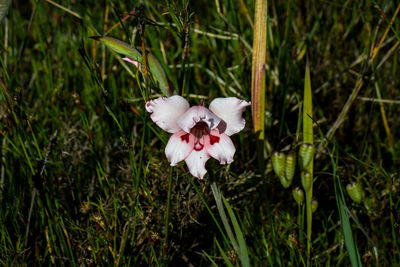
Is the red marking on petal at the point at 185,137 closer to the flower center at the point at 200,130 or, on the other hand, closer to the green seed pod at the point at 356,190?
the flower center at the point at 200,130

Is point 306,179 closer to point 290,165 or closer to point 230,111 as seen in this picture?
point 290,165

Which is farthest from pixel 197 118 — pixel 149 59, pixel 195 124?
pixel 149 59

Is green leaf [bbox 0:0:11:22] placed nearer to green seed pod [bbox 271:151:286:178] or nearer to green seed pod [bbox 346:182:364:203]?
green seed pod [bbox 271:151:286:178]

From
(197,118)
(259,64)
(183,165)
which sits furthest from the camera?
(183,165)

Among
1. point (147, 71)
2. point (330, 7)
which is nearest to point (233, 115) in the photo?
point (147, 71)

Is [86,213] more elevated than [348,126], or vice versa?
[348,126]

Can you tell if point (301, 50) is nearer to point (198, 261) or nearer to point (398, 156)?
point (398, 156)
